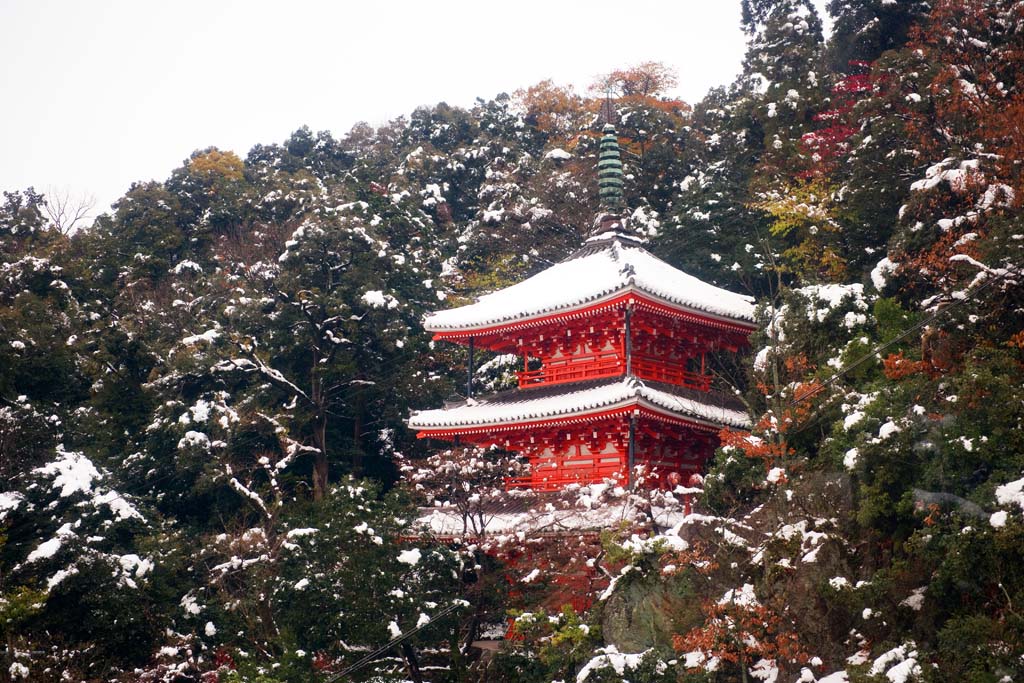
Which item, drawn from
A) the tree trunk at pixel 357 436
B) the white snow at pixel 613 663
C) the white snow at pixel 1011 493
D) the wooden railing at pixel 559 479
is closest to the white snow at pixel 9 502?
the wooden railing at pixel 559 479

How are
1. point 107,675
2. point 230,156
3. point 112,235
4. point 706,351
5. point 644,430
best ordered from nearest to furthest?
point 107,675 → point 644,430 → point 706,351 → point 112,235 → point 230,156

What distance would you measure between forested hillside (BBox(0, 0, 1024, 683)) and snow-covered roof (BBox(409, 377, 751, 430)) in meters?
1.20

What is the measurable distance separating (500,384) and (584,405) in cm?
833

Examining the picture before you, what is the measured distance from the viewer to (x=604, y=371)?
23.6 m

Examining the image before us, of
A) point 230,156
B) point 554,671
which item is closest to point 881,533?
point 554,671

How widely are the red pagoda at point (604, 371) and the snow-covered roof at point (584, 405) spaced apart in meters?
0.03

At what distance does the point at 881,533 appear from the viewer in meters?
15.0

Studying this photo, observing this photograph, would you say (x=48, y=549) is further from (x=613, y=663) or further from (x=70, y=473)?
(x=613, y=663)

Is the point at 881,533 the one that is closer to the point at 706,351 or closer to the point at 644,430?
the point at 644,430

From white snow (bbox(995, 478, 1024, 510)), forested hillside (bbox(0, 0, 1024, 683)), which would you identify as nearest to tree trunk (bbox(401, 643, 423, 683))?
forested hillside (bbox(0, 0, 1024, 683))

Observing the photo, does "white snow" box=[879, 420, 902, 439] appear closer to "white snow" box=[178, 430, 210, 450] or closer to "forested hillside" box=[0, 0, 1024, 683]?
"forested hillside" box=[0, 0, 1024, 683]

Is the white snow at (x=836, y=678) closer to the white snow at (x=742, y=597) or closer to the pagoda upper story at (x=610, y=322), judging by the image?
the white snow at (x=742, y=597)

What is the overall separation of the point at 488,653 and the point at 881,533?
26.5 feet

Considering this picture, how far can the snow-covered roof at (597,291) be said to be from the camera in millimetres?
22547
